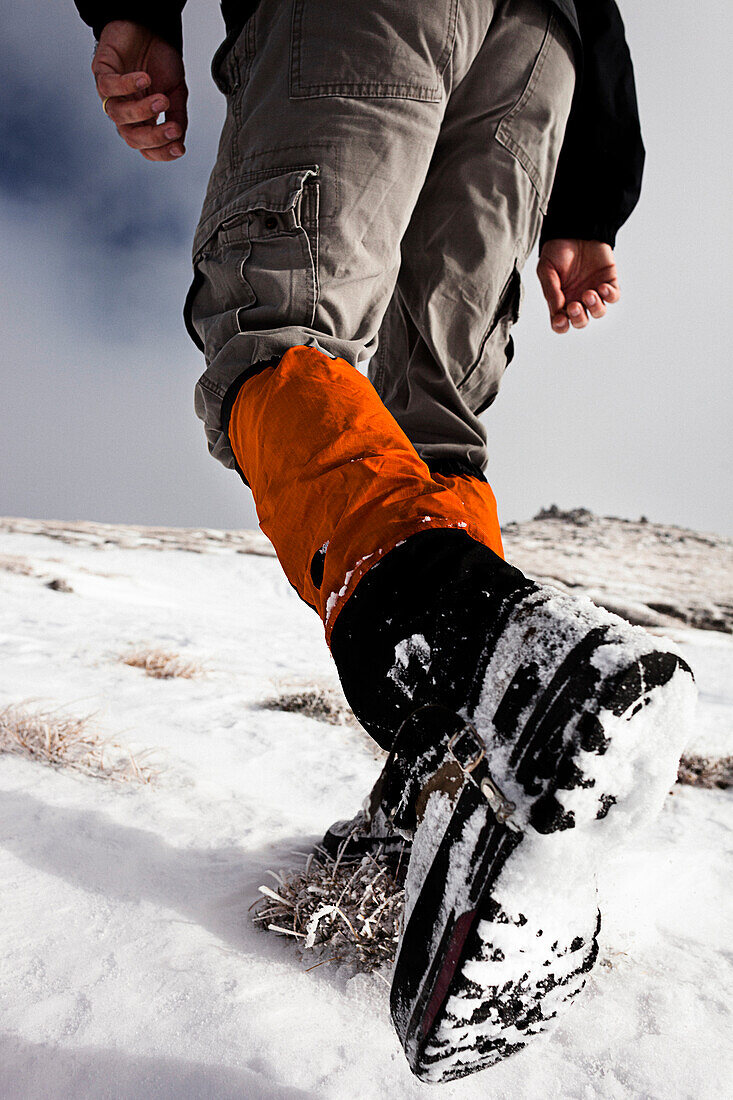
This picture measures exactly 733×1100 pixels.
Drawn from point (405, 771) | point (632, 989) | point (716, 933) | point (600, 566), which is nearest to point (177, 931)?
point (405, 771)

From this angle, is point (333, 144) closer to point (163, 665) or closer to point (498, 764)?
point (498, 764)

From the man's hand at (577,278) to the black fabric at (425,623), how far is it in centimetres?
105

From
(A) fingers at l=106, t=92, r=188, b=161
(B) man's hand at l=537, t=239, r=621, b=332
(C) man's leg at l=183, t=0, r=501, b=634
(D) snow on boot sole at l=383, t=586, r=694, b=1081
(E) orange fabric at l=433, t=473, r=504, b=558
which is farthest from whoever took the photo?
(B) man's hand at l=537, t=239, r=621, b=332

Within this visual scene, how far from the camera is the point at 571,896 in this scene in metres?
0.52

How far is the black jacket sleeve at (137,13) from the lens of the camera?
1.03 m

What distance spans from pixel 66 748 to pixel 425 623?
1.05 metres

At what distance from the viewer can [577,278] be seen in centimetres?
141

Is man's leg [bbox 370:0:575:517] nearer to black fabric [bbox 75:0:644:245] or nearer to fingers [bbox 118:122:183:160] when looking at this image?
black fabric [bbox 75:0:644:245]

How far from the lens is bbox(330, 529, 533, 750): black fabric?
0.52m

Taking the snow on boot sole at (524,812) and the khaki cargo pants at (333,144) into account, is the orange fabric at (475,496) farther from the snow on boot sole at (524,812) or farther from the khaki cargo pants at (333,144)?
the snow on boot sole at (524,812)

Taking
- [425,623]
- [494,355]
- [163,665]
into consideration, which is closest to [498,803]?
[425,623]

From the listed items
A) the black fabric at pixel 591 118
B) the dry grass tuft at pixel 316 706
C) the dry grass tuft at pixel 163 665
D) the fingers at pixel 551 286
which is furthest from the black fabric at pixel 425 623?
the dry grass tuft at pixel 163 665

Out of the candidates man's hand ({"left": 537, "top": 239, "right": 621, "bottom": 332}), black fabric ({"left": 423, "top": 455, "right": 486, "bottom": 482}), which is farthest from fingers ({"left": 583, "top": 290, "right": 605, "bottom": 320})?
black fabric ({"left": 423, "top": 455, "right": 486, "bottom": 482})

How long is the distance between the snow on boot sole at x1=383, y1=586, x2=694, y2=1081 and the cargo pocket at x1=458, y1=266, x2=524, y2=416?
86cm
